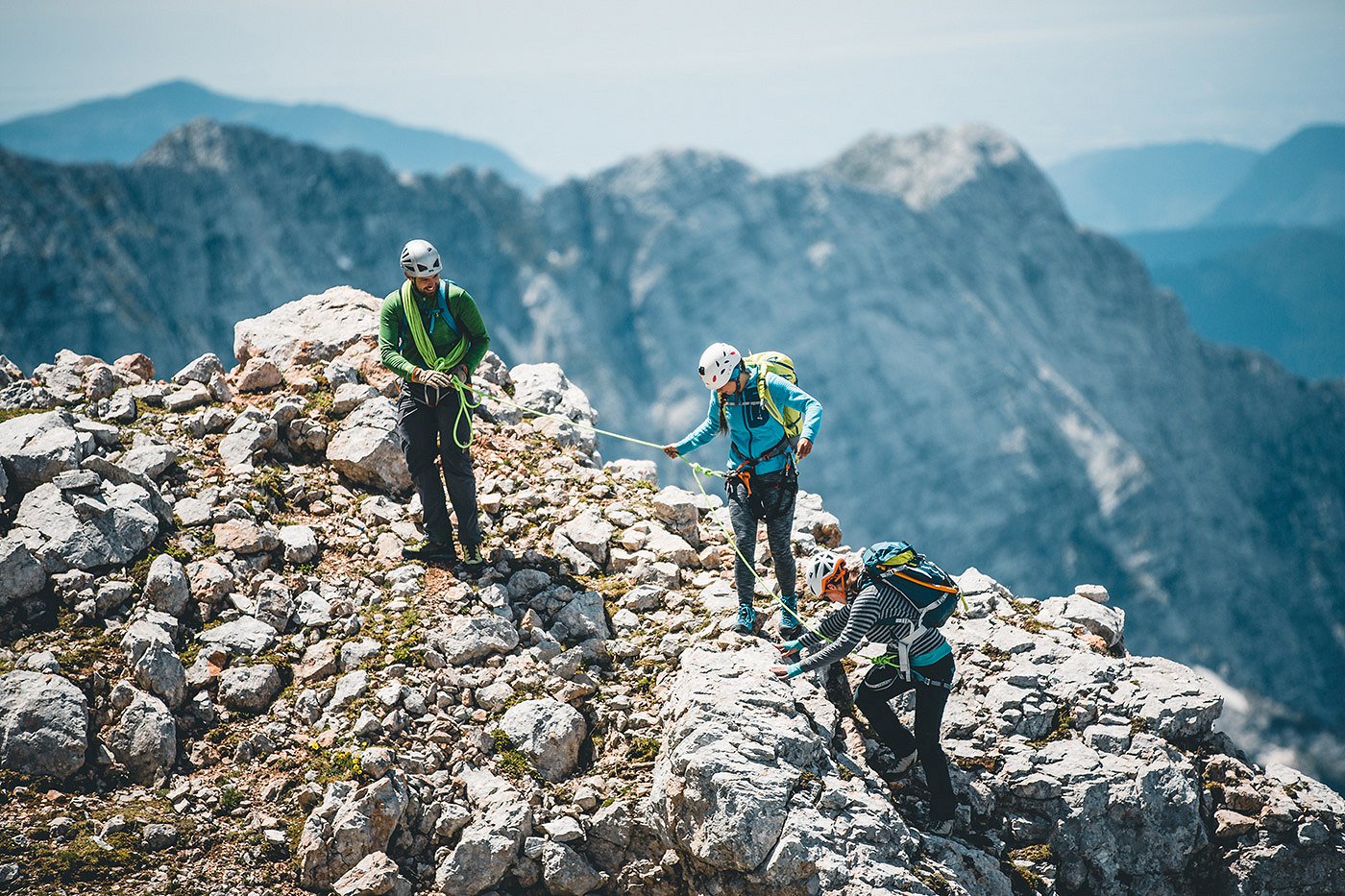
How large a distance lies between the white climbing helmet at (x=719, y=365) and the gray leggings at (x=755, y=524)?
146 centimetres

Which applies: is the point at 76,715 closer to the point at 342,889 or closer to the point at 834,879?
the point at 342,889

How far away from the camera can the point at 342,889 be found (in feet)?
31.6

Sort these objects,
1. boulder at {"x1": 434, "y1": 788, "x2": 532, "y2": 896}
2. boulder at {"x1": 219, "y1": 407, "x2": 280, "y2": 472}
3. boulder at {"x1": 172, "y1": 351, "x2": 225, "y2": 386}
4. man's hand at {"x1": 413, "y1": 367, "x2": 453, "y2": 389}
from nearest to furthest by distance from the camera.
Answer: boulder at {"x1": 434, "y1": 788, "x2": 532, "y2": 896}
man's hand at {"x1": 413, "y1": 367, "x2": 453, "y2": 389}
boulder at {"x1": 219, "y1": 407, "x2": 280, "y2": 472}
boulder at {"x1": 172, "y1": 351, "x2": 225, "y2": 386}

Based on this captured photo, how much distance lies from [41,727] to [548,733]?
19.2 ft

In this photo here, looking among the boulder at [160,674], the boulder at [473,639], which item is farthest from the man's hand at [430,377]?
the boulder at [160,674]

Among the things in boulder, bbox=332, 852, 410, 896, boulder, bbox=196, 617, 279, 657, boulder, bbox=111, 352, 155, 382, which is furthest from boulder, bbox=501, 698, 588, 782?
boulder, bbox=111, 352, 155, 382

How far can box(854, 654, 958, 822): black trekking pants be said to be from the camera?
10539mm

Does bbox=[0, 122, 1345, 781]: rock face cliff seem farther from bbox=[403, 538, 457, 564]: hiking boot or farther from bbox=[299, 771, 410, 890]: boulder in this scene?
bbox=[299, 771, 410, 890]: boulder

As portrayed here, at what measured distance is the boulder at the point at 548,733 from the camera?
10.9 metres

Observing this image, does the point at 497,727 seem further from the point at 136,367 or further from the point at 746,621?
the point at 136,367

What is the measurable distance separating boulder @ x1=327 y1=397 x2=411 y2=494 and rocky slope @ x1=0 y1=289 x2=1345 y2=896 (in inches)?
7.7

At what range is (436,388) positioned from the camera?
41.4 feet

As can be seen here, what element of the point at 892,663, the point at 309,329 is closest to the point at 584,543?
the point at 892,663

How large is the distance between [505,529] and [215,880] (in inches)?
247
